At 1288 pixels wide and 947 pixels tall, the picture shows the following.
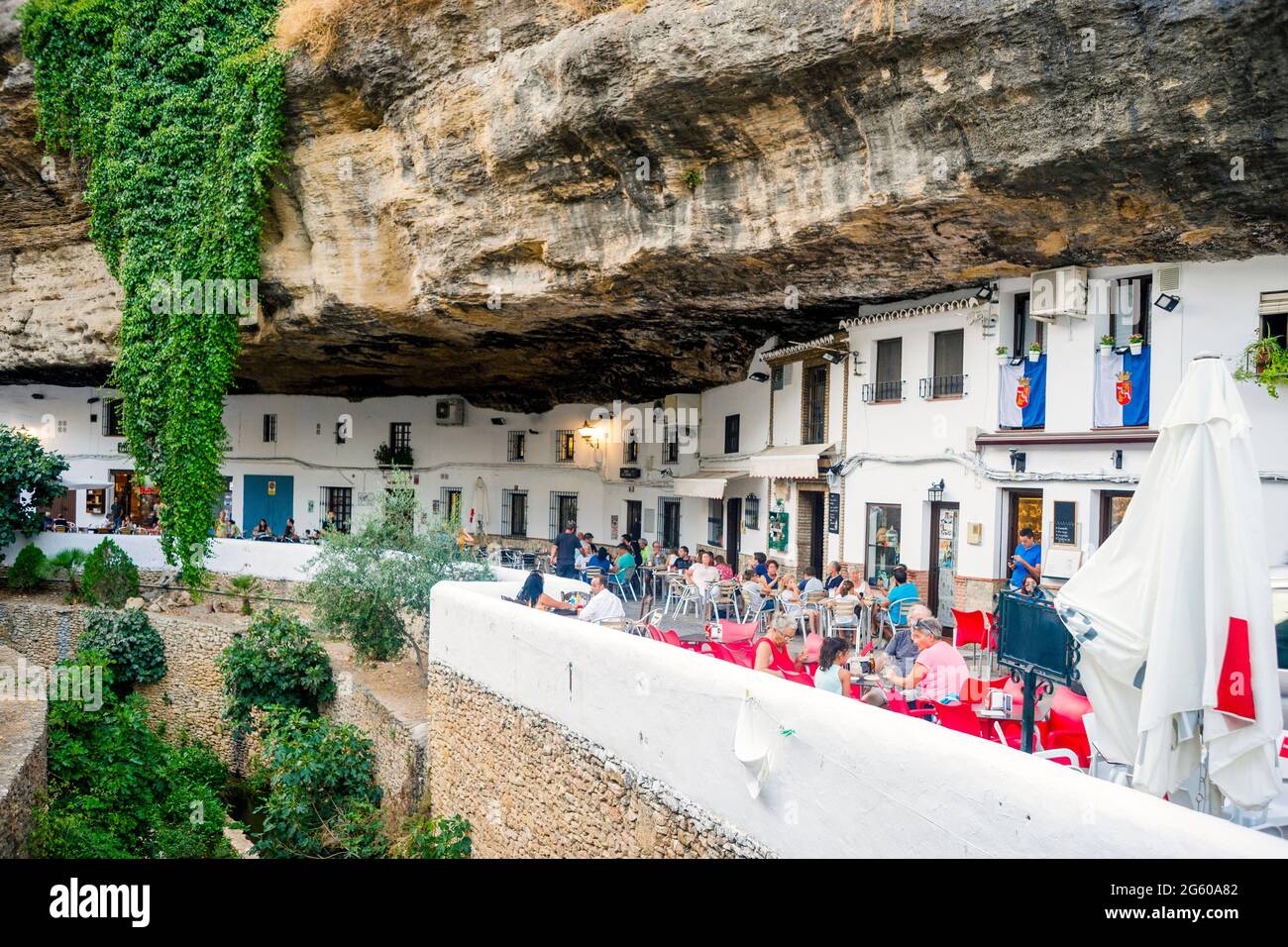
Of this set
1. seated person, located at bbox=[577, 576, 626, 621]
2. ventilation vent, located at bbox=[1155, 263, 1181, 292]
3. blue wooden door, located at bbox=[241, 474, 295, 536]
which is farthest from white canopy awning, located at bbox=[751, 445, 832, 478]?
blue wooden door, located at bbox=[241, 474, 295, 536]

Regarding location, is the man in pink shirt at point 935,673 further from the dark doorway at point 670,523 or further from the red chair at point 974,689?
the dark doorway at point 670,523

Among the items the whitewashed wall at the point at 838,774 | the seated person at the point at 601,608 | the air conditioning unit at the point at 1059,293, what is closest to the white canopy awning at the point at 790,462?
the air conditioning unit at the point at 1059,293

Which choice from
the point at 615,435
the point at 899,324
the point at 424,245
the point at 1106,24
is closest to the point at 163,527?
the point at 424,245

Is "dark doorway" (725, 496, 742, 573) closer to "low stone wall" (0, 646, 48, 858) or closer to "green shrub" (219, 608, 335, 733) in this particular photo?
"green shrub" (219, 608, 335, 733)

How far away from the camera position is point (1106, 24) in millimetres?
8992

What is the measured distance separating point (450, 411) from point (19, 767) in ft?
61.7

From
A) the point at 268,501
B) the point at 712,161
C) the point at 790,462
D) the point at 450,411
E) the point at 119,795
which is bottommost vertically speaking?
the point at 119,795

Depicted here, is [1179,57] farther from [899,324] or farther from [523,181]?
[523,181]

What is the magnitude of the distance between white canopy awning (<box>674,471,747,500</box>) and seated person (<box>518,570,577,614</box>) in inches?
322

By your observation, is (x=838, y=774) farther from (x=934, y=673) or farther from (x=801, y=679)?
(x=934, y=673)

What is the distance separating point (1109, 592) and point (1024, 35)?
651 cm

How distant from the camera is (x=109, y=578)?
829 inches

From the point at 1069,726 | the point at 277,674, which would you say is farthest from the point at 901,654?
the point at 277,674

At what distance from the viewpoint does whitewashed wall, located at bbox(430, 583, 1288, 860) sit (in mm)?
4051
